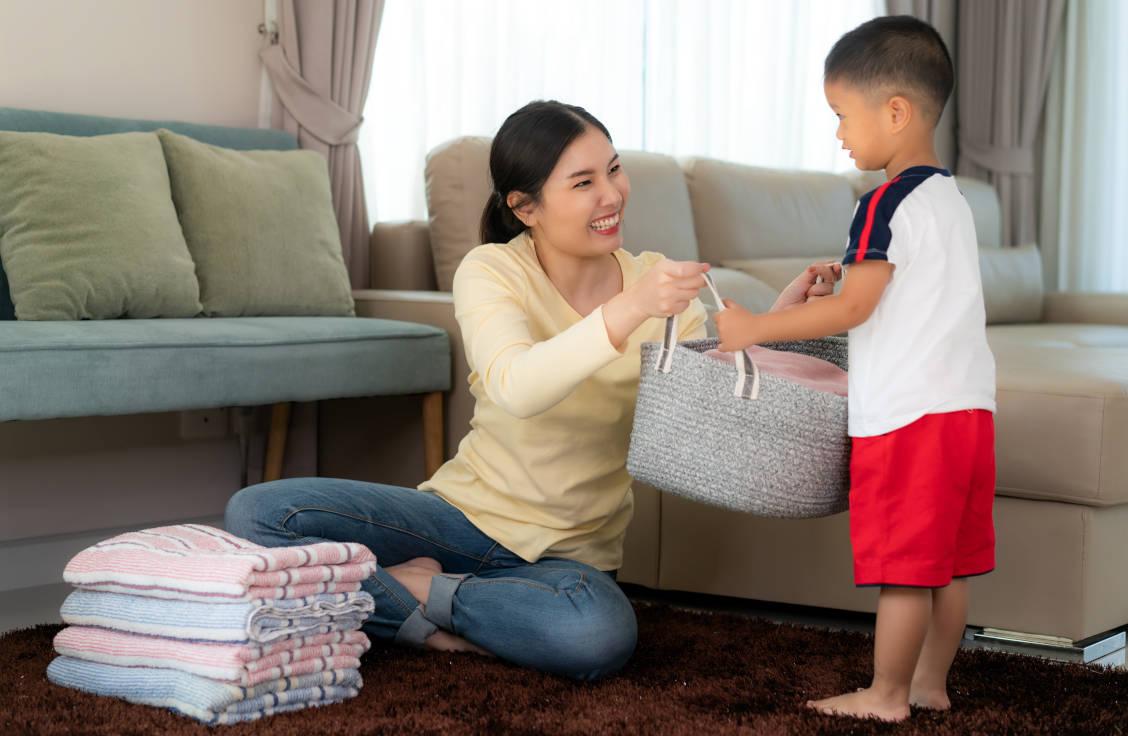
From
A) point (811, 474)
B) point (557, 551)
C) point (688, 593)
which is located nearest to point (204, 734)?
point (557, 551)

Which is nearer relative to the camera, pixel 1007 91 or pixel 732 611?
pixel 732 611

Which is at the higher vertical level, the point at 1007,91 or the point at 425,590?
the point at 1007,91

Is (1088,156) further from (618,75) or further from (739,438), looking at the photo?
(739,438)

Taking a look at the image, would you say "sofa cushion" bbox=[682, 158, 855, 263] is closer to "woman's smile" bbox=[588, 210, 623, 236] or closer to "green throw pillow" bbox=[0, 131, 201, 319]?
"green throw pillow" bbox=[0, 131, 201, 319]

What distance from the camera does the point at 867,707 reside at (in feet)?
4.93

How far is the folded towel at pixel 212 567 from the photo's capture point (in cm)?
149

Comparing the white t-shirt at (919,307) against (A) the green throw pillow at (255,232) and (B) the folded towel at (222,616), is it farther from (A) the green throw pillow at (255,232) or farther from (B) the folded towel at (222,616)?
(A) the green throw pillow at (255,232)

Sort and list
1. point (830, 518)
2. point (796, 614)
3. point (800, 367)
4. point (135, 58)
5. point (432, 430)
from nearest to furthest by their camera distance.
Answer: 1. point (800, 367)
2. point (830, 518)
3. point (796, 614)
4. point (432, 430)
5. point (135, 58)

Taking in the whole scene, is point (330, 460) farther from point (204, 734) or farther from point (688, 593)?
point (204, 734)

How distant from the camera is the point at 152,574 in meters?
1.55

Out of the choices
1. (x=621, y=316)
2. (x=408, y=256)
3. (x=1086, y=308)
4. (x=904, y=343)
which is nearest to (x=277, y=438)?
(x=408, y=256)

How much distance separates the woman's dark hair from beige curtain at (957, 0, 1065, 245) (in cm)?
335

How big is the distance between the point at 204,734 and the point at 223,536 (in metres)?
0.30

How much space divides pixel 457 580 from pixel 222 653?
408 millimetres
